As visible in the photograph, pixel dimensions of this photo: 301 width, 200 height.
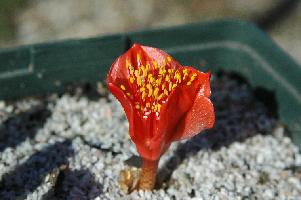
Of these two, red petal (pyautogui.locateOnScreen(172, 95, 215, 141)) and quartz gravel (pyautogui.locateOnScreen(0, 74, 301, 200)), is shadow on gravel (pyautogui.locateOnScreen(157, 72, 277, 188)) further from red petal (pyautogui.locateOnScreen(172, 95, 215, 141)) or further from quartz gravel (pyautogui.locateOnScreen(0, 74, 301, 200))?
red petal (pyautogui.locateOnScreen(172, 95, 215, 141))

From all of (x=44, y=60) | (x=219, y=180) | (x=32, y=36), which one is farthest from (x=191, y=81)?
(x=32, y=36)

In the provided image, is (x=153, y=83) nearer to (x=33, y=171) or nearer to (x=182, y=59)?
(x=33, y=171)

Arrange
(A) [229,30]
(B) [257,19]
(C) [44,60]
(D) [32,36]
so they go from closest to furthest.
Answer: (C) [44,60] → (A) [229,30] → (D) [32,36] → (B) [257,19]

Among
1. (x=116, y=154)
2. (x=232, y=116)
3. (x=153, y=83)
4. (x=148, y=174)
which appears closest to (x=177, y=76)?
(x=153, y=83)

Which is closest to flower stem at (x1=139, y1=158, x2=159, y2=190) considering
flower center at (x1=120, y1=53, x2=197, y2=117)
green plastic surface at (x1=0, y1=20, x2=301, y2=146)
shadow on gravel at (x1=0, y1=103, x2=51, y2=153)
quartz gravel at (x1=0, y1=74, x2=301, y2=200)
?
quartz gravel at (x1=0, y1=74, x2=301, y2=200)

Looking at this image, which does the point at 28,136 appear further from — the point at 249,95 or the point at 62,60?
the point at 249,95

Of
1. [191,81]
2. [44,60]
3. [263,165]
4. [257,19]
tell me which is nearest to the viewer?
[191,81]
